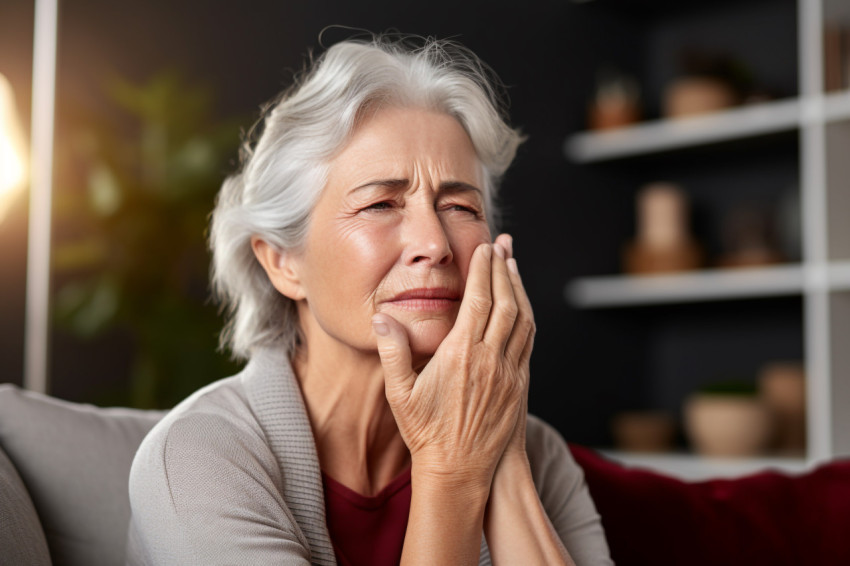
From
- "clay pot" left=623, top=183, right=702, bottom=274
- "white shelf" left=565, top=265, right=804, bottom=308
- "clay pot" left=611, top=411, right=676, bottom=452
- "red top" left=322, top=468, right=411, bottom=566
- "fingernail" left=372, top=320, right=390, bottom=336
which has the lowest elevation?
"clay pot" left=611, top=411, right=676, bottom=452

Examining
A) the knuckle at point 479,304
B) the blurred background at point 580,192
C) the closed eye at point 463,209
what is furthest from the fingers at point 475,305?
the blurred background at point 580,192

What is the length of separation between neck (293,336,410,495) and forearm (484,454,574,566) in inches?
9.3

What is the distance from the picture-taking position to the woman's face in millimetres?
1287

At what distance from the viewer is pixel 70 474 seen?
1.32 metres

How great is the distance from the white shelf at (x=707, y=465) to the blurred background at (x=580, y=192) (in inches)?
3.1

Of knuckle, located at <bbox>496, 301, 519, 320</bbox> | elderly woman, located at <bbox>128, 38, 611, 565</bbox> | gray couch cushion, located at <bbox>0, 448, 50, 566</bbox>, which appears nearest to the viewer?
gray couch cushion, located at <bbox>0, 448, 50, 566</bbox>

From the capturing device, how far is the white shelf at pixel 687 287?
335 centimetres

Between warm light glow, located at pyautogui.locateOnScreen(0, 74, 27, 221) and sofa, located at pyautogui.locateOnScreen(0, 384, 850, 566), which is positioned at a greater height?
warm light glow, located at pyautogui.locateOnScreen(0, 74, 27, 221)

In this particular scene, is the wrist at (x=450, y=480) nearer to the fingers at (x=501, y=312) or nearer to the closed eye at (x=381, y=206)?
the fingers at (x=501, y=312)

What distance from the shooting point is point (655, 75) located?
13.7 feet

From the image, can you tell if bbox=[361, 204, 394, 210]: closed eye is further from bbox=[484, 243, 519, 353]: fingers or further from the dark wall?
the dark wall

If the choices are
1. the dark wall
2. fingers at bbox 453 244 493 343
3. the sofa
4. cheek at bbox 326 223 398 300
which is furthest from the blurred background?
fingers at bbox 453 244 493 343

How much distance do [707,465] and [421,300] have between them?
7.84 ft

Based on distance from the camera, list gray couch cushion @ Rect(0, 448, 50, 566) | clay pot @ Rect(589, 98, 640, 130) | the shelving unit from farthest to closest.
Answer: clay pot @ Rect(589, 98, 640, 130), the shelving unit, gray couch cushion @ Rect(0, 448, 50, 566)
